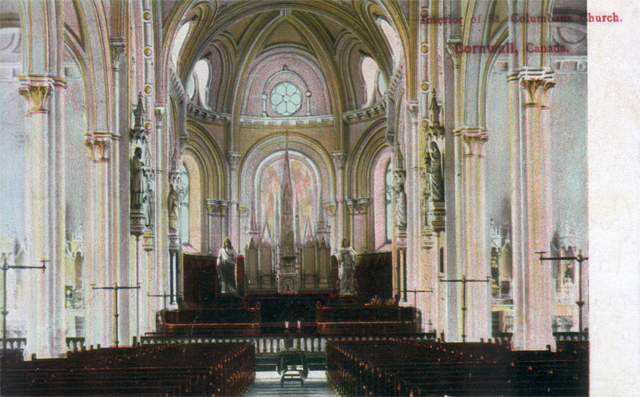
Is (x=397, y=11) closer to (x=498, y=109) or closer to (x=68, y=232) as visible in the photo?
(x=498, y=109)

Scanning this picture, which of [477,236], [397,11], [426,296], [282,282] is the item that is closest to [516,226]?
[477,236]

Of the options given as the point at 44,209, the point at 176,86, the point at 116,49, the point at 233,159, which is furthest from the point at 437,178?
the point at 233,159

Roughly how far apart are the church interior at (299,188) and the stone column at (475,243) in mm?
46

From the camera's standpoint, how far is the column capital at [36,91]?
11883 mm

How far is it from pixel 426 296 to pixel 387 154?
44.1 ft

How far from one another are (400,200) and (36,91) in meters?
15.8

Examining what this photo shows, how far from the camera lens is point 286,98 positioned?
35969mm

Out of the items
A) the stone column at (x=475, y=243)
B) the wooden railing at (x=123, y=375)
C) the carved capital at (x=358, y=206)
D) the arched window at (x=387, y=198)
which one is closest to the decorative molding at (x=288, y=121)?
the arched window at (x=387, y=198)

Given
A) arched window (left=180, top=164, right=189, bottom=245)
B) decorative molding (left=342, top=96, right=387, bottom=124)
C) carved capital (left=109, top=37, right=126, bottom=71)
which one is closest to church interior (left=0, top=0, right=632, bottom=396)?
carved capital (left=109, top=37, right=126, bottom=71)

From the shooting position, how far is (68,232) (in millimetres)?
21312

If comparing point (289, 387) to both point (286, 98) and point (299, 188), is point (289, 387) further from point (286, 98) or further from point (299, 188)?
point (286, 98)

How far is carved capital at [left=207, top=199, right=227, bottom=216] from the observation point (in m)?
33.6

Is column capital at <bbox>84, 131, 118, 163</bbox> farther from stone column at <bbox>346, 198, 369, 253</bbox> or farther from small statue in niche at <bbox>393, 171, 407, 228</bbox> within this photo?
stone column at <bbox>346, 198, 369, 253</bbox>

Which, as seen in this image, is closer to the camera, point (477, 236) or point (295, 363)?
point (295, 363)
